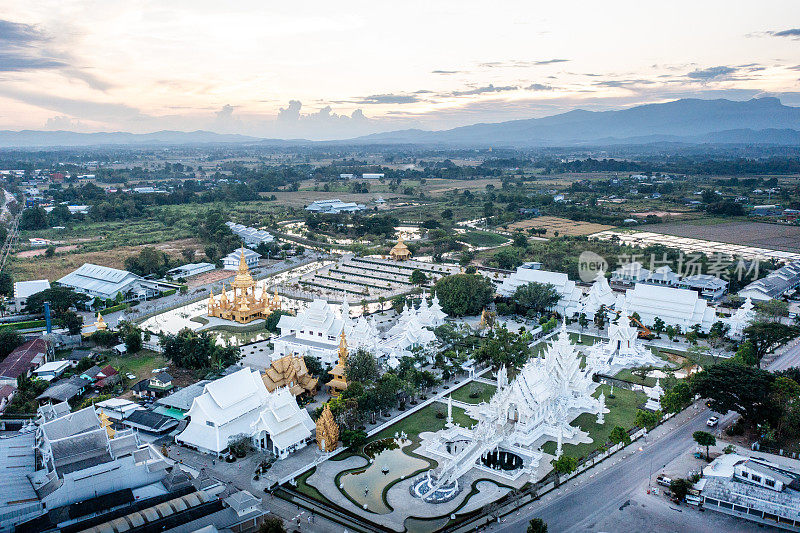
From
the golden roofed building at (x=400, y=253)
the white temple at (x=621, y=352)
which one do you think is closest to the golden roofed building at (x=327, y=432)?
the white temple at (x=621, y=352)

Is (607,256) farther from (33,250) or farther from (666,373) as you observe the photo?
(33,250)

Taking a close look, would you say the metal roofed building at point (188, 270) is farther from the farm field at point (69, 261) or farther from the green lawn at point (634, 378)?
the green lawn at point (634, 378)

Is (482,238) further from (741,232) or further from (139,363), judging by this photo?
(139,363)

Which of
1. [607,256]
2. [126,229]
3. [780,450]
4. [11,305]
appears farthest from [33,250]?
[780,450]

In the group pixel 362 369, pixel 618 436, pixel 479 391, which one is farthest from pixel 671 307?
pixel 362 369

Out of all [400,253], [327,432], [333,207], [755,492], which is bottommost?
[755,492]

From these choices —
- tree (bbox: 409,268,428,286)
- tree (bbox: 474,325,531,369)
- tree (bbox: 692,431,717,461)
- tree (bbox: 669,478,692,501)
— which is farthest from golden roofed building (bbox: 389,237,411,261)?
tree (bbox: 669,478,692,501)
